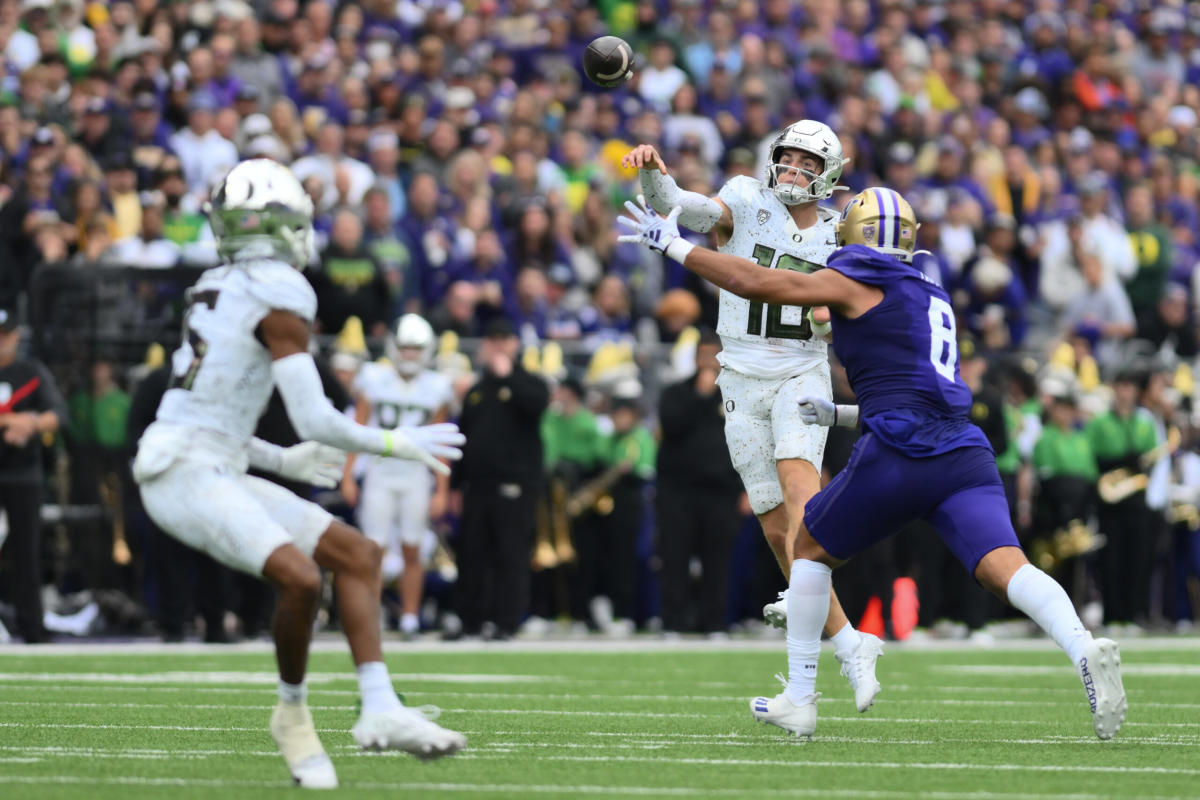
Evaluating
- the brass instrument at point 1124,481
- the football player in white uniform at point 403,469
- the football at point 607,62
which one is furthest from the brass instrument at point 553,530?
the football at point 607,62

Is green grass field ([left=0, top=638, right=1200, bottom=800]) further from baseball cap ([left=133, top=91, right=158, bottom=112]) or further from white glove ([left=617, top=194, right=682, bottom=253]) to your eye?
baseball cap ([left=133, top=91, right=158, bottom=112])

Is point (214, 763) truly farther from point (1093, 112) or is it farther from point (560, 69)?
point (1093, 112)

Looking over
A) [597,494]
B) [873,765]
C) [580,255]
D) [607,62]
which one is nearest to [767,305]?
[607,62]

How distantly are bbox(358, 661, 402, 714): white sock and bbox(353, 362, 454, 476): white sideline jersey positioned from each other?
906 centimetres

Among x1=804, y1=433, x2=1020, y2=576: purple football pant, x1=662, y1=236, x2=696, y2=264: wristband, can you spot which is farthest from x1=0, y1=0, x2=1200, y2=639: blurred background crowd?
x1=804, y1=433, x2=1020, y2=576: purple football pant

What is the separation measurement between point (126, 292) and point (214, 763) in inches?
338

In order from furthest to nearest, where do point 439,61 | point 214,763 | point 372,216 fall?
point 439,61 < point 372,216 < point 214,763

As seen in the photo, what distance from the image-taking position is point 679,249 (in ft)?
24.9

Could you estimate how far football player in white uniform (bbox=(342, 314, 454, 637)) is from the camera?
15.0m

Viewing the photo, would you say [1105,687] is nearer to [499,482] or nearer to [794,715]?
[794,715]

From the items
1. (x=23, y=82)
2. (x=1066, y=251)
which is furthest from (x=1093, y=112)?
(x=23, y=82)

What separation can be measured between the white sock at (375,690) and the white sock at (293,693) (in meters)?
0.19

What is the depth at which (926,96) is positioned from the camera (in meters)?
22.6

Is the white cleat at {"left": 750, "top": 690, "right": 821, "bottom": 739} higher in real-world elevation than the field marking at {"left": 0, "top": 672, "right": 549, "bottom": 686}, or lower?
higher
